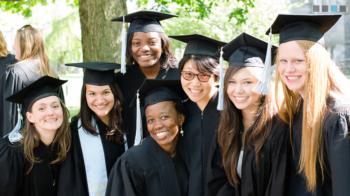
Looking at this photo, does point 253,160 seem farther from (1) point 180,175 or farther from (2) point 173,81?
(2) point 173,81

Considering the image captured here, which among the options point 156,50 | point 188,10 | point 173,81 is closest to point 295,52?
point 173,81

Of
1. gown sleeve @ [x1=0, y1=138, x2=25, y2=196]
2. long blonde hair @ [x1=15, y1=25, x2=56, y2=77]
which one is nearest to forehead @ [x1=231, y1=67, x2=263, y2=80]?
gown sleeve @ [x1=0, y1=138, x2=25, y2=196]

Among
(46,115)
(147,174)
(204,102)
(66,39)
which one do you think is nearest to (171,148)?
(147,174)

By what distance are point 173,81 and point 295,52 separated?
1.27 metres

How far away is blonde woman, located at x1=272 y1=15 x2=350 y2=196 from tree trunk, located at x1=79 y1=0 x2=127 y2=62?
298 centimetres

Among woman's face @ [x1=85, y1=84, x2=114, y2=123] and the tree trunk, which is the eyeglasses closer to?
woman's face @ [x1=85, y1=84, x2=114, y2=123]

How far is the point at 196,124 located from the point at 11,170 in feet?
4.80

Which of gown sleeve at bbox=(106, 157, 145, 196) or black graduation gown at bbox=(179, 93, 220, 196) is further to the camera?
black graduation gown at bbox=(179, 93, 220, 196)

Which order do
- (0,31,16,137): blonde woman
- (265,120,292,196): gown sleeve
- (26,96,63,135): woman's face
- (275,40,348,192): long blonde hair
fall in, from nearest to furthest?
(275,40,348,192): long blonde hair → (265,120,292,196): gown sleeve → (26,96,63,135): woman's face → (0,31,16,137): blonde woman

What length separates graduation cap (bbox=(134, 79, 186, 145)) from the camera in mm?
3840

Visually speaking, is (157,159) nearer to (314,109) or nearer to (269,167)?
(269,167)

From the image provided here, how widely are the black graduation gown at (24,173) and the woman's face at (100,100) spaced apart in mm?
478

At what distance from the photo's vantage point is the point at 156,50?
14.8 feet

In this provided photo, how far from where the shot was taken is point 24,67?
5.16 metres
